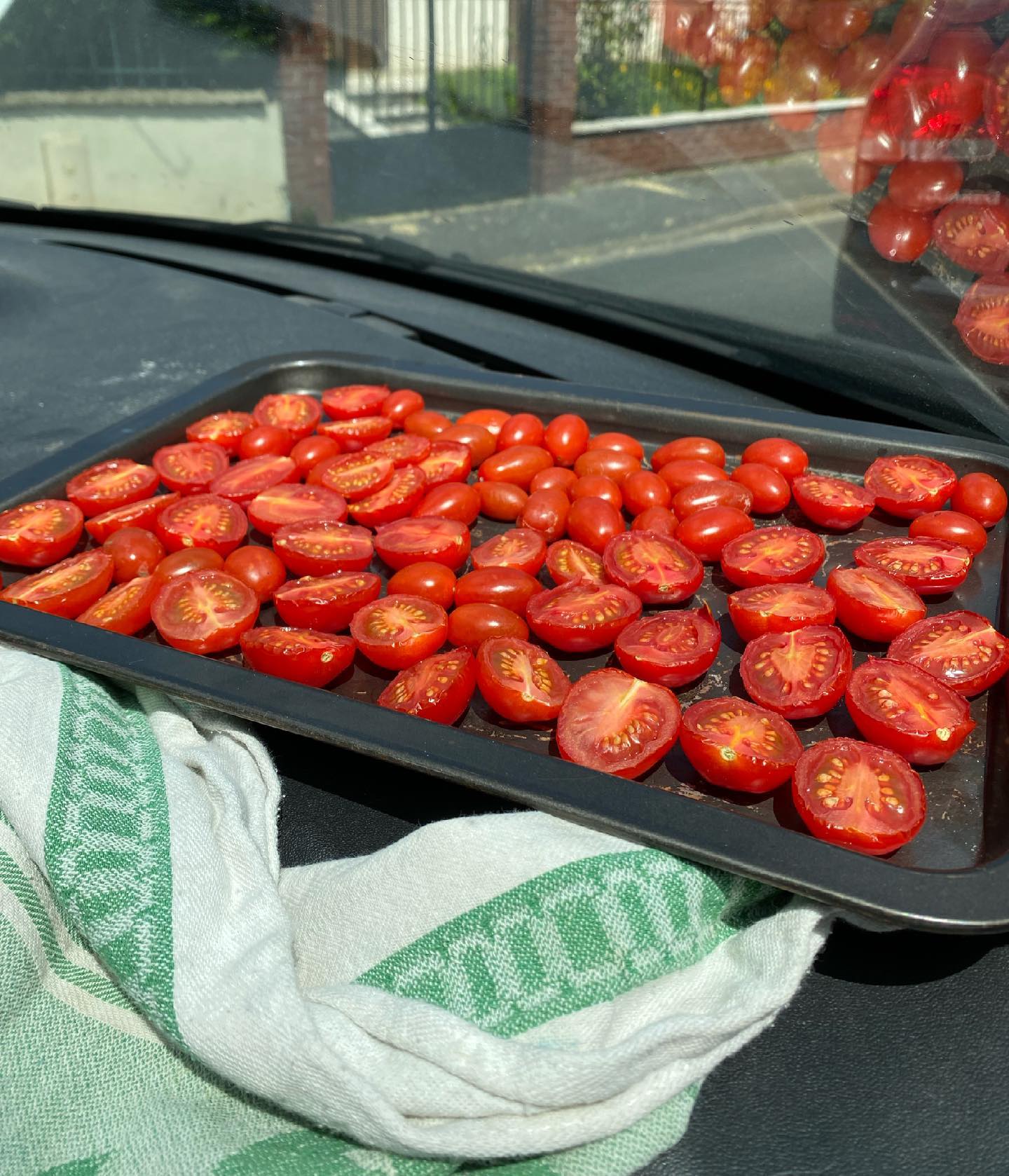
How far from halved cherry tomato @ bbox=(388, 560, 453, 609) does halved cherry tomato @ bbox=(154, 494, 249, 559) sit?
12.8 inches

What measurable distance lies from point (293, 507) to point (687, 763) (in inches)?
33.1

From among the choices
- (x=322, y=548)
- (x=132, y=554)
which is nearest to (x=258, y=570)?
(x=322, y=548)

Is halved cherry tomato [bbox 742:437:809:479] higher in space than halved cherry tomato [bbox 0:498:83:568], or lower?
higher

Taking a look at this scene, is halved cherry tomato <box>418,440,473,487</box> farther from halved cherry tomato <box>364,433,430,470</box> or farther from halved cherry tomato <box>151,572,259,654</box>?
halved cherry tomato <box>151,572,259,654</box>

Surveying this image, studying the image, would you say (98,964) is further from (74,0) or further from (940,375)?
(74,0)

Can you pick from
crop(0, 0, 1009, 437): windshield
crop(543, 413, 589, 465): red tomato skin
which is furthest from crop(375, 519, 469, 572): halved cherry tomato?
crop(0, 0, 1009, 437): windshield

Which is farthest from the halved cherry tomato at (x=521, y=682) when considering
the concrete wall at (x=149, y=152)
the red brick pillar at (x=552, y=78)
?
the concrete wall at (x=149, y=152)

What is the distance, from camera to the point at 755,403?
7.63 ft

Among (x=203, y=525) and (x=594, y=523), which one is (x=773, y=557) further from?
(x=203, y=525)

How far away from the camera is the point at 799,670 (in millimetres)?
1269

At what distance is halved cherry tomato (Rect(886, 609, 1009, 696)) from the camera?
1.26 m

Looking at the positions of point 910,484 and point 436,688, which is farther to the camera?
point 910,484

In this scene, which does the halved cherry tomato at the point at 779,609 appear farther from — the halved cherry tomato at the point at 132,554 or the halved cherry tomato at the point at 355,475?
the halved cherry tomato at the point at 132,554

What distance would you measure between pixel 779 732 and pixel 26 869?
0.82 metres
